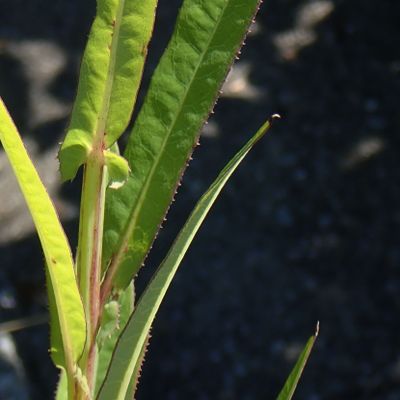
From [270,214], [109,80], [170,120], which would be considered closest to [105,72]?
[109,80]

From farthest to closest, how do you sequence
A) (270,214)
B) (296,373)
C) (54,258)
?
(270,214)
(296,373)
(54,258)

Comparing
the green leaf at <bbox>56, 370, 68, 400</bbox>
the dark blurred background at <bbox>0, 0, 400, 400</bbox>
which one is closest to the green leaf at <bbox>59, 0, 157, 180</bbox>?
the green leaf at <bbox>56, 370, 68, 400</bbox>

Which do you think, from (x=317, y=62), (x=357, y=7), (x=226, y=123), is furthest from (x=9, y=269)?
(x=357, y=7)

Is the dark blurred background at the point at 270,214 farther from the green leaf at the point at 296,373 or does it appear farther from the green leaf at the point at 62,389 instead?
the green leaf at the point at 296,373

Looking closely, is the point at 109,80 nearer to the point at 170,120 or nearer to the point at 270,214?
the point at 170,120

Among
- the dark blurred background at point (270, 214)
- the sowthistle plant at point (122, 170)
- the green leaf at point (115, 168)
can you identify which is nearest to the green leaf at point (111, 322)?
the sowthistle plant at point (122, 170)

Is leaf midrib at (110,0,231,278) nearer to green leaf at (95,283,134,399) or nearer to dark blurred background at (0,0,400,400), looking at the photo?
green leaf at (95,283,134,399)

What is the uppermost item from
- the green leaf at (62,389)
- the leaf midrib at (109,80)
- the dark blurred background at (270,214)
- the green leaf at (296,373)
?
the leaf midrib at (109,80)
